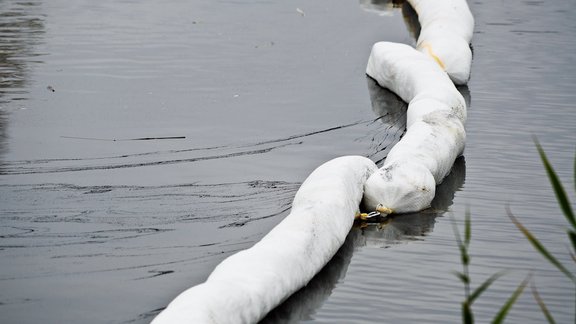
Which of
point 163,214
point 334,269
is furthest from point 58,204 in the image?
point 334,269

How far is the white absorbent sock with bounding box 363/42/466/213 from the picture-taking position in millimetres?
8938

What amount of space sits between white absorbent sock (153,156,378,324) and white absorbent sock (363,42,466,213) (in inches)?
10.0

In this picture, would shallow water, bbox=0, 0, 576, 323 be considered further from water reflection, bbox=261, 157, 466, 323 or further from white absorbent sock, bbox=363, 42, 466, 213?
white absorbent sock, bbox=363, 42, 466, 213

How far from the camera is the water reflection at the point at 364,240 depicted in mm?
6798

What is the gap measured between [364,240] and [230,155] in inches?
110

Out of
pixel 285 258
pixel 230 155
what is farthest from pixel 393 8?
pixel 285 258

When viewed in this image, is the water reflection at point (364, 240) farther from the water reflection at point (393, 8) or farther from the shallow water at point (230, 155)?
the water reflection at point (393, 8)

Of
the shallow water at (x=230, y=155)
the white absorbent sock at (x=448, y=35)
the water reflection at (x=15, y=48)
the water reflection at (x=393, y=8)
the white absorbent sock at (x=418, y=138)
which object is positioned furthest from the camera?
the water reflection at (x=393, y=8)

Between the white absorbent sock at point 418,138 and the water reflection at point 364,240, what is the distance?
5.1 inches

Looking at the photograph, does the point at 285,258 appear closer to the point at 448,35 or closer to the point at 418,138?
the point at 418,138

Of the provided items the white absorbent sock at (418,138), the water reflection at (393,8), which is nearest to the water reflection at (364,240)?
the white absorbent sock at (418,138)

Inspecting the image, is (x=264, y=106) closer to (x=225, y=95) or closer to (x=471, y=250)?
(x=225, y=95)

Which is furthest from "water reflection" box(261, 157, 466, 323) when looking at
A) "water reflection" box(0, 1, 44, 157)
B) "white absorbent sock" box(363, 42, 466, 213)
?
"water reflection" box(0, 1, 44, 157)

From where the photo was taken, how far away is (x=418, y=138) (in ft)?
32.3
